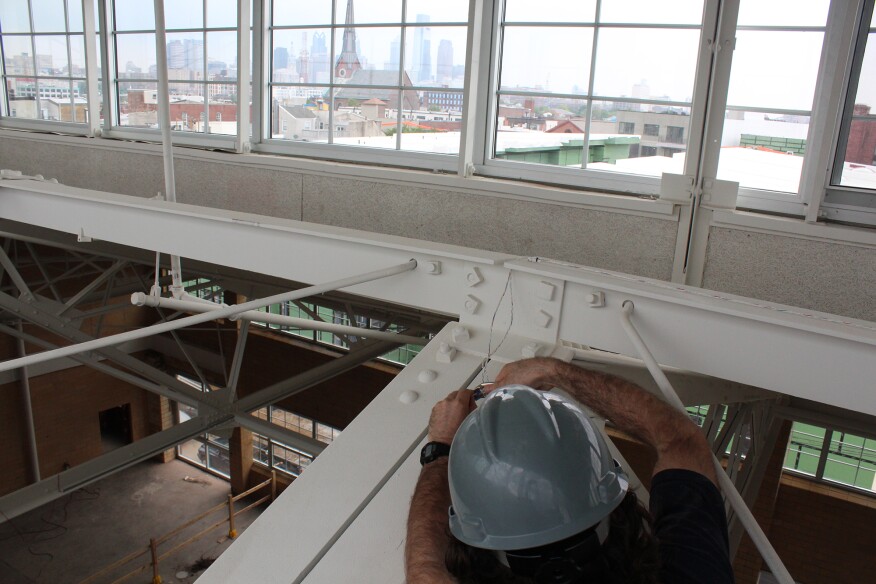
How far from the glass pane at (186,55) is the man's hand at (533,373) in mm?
4967

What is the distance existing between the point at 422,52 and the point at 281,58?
1355 mm

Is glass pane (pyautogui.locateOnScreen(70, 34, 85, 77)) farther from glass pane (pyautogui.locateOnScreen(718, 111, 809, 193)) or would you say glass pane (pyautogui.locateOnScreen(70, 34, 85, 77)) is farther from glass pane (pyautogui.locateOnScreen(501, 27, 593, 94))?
glass pane (pyautogui.locateOnScreen(718, 111, 809, 193))

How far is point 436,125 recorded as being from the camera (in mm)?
4328

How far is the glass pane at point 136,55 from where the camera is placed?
6.04 metres

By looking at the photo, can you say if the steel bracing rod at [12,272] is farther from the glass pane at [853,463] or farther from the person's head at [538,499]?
the glass pane at [853,463]

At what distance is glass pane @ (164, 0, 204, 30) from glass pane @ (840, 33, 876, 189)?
16.0 feet

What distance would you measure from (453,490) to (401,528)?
0.75 ft

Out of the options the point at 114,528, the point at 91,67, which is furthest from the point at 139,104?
the point at 114,528

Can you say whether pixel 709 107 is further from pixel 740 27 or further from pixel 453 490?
pixel 453 490

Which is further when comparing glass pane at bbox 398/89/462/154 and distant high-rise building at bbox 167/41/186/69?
distant high-rise building at bbox 167/41/186/69

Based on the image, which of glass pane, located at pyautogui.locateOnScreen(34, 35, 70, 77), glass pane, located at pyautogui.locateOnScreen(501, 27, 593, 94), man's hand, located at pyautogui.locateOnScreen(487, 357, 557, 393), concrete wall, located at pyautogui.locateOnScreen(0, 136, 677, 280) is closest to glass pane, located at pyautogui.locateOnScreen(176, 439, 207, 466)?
concrete wall, located at pyautogui.locateOnScreen(0, 136, 677, 280)

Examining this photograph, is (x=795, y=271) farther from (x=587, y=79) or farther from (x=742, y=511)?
(x=742, y=511)

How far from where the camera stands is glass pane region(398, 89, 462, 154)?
13.8 ft

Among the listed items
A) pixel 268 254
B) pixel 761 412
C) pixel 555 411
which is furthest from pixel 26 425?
pixel 555 411
